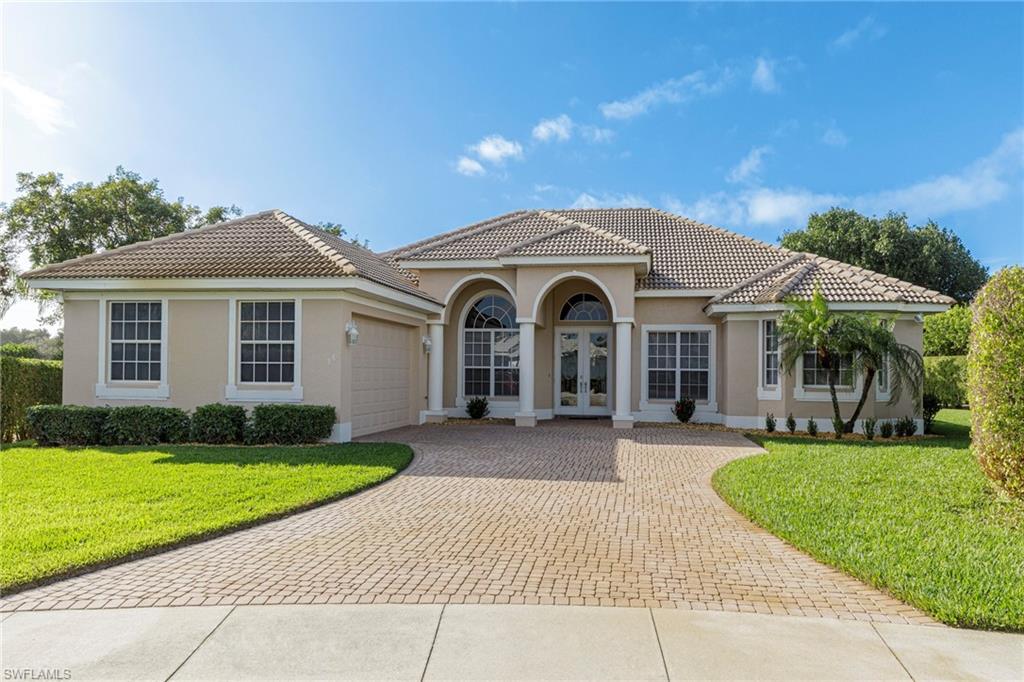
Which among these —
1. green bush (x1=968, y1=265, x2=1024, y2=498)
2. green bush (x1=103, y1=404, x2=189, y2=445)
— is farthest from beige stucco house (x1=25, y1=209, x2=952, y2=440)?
green bush (x1=968, y1=265, x2=1024, y2=498)

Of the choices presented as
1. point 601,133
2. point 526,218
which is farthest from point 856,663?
point 526,218

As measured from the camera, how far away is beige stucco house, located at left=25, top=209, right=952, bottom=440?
14.0 metres

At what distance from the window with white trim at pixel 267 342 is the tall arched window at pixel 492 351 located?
24.2 feet

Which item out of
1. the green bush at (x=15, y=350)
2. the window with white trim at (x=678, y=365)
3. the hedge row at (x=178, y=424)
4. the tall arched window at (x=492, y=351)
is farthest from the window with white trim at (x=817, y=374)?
the green bush at (x=15, y=350)

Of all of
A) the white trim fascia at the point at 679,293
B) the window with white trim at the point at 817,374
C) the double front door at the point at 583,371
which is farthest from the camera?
the double front door at the point at 583,371

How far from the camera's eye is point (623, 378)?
57.6ft

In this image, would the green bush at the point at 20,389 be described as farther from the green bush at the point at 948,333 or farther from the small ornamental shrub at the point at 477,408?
the green bush at the point at 948,333

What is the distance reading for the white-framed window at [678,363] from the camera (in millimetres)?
18828

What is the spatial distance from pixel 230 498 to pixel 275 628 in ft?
14.3

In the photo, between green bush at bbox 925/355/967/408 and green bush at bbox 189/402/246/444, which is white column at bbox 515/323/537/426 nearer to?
green bush at bbox 189/402/246/444

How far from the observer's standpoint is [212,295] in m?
14.2

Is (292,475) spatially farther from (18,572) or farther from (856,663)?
(856,663)

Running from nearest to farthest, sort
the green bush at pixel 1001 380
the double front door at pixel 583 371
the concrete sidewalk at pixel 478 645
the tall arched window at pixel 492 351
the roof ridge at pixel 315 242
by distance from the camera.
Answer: the concrete sidewalk at pixel 478 645 → the green bush at pixel 1001 380 → the roof ridge at pixel 315 242 → the tall arched window at pixel 492 351 → the double front door at pixel 583 371

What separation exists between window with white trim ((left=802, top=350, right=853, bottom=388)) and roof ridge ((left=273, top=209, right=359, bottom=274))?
12.0 metres
